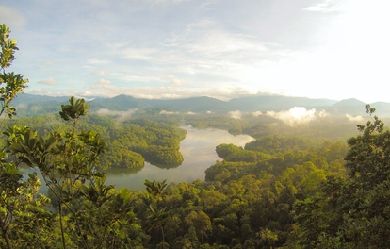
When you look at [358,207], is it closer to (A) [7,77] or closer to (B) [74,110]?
(B) [74,110]

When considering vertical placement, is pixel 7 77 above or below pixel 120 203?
above

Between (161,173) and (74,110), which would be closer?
(74,110)

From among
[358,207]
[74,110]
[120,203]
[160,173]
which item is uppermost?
[74,110]

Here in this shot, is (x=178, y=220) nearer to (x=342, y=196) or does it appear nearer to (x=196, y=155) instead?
(x=342, y=196)

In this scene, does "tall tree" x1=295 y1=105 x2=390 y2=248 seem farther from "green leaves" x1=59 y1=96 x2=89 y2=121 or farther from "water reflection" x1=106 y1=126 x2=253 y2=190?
"water reflection" x1=106 y1=126 x2=253 y2=190

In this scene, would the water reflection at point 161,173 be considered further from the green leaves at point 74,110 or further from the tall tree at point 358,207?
the green leaves at point 74,110

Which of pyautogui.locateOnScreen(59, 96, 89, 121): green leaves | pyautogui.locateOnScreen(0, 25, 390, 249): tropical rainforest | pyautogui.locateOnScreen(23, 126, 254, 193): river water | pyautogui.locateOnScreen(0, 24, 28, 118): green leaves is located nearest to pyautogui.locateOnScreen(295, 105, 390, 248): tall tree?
pyautogui.locateOnScreen(0, 25, 390, 249): tropical rainforest

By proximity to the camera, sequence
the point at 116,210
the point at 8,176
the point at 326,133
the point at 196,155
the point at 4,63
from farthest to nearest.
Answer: the point at 326,133 < the point at 196,155 < the point at 4,63 < the point at 116,210 < the point at 8,176

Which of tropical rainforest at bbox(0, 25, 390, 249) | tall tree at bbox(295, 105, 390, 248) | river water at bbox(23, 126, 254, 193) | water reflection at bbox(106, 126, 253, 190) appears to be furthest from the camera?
water reflection at bbox(106, 126, 253, 190)

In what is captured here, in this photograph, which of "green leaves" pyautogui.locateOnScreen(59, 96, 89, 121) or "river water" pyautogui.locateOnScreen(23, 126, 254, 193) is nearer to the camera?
"green leaves" pyautogui.locateOnScreen(59, 96, 89, 121)

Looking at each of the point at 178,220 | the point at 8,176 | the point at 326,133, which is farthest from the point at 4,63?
the point at 326,133

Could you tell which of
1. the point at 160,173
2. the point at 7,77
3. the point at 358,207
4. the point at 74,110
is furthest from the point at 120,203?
the point at 160,173
